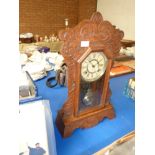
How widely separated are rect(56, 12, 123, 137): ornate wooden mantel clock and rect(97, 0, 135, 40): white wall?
276 cm

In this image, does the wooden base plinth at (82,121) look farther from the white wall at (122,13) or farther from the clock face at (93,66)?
the white wall at (122,13)

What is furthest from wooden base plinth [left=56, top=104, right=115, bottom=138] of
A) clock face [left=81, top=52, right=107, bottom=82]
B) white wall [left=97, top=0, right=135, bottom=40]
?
white wall [left=97, top=0, right=135, bottom=40]

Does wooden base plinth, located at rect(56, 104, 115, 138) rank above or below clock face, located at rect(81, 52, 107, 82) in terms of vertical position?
below

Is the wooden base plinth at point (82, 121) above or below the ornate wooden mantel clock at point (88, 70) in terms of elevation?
below

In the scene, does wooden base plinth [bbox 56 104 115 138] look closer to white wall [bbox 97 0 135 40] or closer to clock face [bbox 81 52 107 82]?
clock face [bbox 81 52 107 82]

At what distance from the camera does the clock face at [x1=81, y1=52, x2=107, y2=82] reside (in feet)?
2.64

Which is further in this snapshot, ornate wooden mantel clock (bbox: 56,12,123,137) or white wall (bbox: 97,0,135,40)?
white wall (bbox: 97,0,135,40)

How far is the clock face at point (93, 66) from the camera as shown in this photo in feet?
2.64

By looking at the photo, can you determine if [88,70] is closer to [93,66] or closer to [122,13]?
[93,66]

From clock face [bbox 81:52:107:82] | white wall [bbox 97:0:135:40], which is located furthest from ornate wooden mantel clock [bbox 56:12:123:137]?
white wall [bbox 97:0:135:40]

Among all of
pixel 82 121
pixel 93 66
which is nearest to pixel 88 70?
pixel 93 66

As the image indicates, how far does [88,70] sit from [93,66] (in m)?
0.03

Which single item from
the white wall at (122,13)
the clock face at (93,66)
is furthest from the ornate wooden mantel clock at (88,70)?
the white wall at (122,13)

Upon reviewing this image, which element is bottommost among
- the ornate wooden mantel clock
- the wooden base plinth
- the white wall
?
the wooden base plinth
